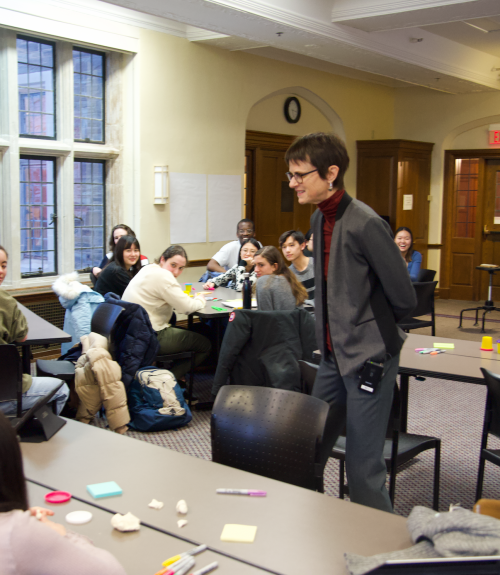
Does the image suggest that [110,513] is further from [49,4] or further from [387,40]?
[387,40]

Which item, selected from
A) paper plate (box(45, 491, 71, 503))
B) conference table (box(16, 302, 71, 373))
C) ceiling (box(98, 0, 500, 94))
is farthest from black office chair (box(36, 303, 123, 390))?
ceiling (box(98, 0, 500, 94))

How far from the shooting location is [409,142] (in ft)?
33.4

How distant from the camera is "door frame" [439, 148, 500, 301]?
10.5 m

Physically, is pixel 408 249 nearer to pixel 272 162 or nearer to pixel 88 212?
pixel 272 162

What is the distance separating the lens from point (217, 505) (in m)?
1.67

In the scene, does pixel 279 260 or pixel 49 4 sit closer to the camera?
pixel 279 260

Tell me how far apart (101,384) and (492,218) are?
8419mm

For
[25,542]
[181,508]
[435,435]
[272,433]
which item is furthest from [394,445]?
[25,542]

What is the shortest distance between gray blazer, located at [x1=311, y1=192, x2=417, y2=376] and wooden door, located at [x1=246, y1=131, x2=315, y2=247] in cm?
673

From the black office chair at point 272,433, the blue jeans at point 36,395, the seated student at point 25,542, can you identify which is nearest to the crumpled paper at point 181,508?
the seated student at point 25,542

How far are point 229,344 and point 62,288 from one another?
138 centimetres

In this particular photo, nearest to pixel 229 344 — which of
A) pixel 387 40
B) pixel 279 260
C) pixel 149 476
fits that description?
pixel 279 260

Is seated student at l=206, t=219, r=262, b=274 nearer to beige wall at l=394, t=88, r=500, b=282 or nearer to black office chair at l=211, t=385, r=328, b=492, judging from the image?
black office chair at l=211, t=385, r=328, b=492

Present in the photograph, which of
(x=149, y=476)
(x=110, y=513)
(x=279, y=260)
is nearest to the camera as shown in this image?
(x=110, y=513)
